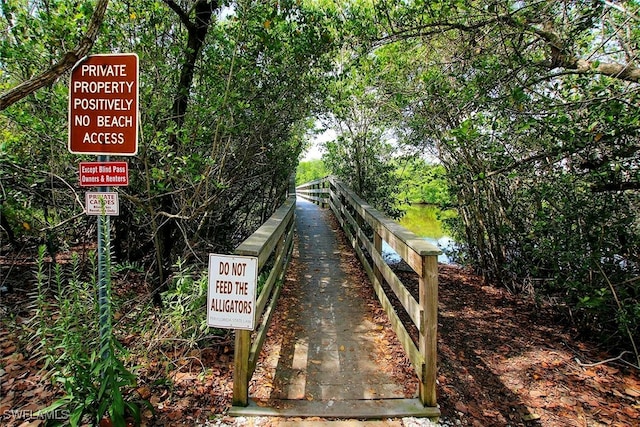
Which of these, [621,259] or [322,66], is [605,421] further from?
[322,66]

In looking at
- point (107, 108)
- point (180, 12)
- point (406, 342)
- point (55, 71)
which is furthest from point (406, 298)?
point (180, 12)

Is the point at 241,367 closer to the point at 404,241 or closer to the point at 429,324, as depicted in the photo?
the point at 429,324

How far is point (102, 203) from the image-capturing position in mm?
2496

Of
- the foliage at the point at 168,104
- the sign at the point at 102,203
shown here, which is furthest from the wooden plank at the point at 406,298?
the sign at the point at 102,203

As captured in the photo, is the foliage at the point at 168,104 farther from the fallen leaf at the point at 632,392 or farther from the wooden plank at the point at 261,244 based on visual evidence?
the fallen leaf at the point at 632,392

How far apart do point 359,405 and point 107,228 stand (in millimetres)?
2095

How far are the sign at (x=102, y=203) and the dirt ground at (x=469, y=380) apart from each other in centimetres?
126

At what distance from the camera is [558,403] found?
10.6ft

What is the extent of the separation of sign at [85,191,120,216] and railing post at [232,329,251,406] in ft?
3.78

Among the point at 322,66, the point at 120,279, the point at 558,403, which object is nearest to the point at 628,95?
the point at 558,403

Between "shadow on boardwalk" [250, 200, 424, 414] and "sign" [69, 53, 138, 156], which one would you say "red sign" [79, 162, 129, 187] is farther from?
"shadow on boardwalk" [250, 200, 424, 414]

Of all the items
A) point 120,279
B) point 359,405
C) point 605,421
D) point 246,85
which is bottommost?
point 605,421

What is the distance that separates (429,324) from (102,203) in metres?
2.31

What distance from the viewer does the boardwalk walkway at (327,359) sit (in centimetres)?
277
